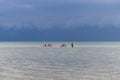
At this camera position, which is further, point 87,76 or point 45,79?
point 87,76

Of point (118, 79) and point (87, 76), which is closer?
point (118, 79)

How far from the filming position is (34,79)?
29.8 meters

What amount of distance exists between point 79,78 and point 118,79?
349 cm

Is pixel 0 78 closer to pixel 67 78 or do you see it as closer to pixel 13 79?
pixel 13 79

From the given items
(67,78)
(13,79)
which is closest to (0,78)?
(13,79)

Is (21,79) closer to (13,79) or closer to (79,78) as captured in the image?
(13,79)

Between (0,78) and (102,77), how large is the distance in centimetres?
916

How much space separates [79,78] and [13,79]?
584cm

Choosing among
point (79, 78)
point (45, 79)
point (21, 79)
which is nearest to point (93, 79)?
point (79, 78)

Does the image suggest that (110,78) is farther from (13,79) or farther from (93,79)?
(13,79)

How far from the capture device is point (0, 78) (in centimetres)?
3038

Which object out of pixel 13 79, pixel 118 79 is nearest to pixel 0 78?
pixel 13 79

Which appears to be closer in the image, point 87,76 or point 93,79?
point 93,79

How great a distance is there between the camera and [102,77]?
31391 millimetres
